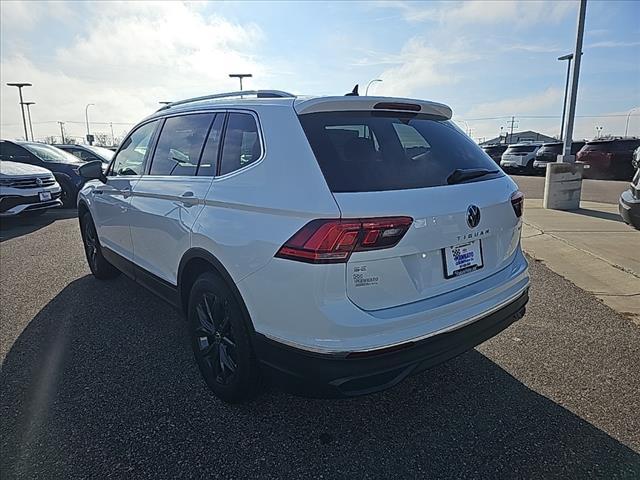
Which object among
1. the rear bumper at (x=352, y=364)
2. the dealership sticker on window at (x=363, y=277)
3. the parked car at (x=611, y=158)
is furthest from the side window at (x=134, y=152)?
the parked car at (x=611, y=158)

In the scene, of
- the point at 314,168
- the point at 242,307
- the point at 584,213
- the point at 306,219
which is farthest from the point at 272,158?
the point at 584,213

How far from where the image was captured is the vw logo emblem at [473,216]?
7.55 feet

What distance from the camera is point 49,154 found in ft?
35.8

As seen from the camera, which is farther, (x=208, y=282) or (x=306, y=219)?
(x=208, y=282)

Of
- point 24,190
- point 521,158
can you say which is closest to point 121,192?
point 24,190

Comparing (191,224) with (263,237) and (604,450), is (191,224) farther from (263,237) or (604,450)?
(604,450)

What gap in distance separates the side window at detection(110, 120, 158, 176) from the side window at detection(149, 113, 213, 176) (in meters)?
0.30

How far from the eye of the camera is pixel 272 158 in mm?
2283

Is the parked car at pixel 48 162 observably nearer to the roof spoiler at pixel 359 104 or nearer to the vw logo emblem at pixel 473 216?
the roof spoiler at pixel 359 104

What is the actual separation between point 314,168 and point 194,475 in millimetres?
1580

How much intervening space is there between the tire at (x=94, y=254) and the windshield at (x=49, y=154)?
22.3 ft

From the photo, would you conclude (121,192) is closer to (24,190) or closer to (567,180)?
(24,190)

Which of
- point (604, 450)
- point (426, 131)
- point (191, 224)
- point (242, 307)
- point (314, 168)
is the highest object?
point (426, 131)

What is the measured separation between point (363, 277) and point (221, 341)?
1.12m
